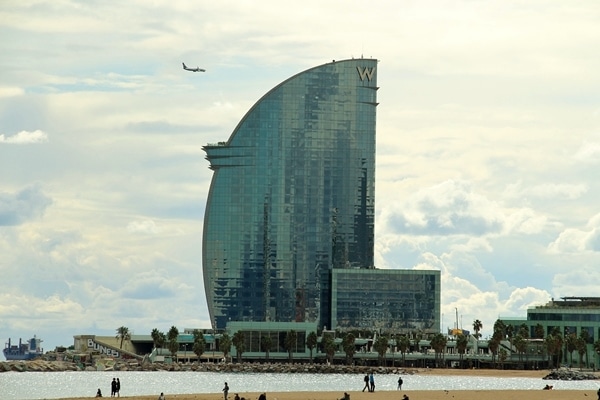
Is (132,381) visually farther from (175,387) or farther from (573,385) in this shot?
(573,385)

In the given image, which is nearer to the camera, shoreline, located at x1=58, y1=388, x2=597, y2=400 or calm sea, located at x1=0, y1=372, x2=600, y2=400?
shoreline, located at x1=58, y1=388, x2=597, y2=400

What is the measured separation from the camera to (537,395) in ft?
424

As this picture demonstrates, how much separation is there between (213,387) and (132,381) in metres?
23.8

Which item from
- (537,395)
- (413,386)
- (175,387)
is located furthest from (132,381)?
(537,395)

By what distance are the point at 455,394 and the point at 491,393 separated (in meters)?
3.86

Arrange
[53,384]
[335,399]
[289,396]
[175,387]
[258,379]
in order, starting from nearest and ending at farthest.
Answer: [335,399], [289,396], [175,387], [53,384], [258,379]

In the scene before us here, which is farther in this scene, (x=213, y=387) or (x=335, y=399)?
(x=213, y=387)

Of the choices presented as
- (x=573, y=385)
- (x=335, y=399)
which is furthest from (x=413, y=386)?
(x=335, y=399)

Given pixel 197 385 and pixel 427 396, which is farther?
pixel 197 385

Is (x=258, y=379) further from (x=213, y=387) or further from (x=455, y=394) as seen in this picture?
(x=455, y=394)

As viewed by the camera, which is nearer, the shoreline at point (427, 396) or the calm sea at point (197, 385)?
the shoreline at point (427, 396)

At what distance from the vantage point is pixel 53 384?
577ft

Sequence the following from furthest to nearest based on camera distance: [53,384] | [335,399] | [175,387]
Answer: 1. [53,384]
2. [175,387]
3. [335,399]

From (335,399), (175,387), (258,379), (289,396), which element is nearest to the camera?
(335,399)
